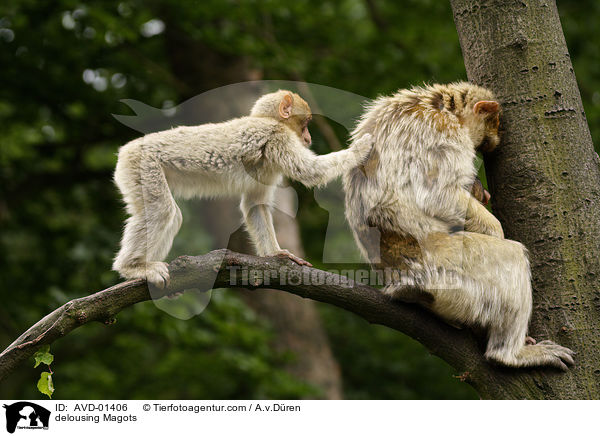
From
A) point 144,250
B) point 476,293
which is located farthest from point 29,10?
point 476,293

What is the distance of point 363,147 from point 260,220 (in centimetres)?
75

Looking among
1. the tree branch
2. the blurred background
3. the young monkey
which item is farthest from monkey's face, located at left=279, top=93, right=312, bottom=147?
the blurred background

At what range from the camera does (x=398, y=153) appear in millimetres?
3336

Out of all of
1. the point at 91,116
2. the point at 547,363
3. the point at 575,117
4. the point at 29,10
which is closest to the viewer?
the point at 547,363

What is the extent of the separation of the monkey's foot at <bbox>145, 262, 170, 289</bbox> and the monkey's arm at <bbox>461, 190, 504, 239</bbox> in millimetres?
1565

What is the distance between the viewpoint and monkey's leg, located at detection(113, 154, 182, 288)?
125 inches

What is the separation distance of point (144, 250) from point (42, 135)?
528 cm

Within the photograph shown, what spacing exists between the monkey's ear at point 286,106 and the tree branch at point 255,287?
1.05m

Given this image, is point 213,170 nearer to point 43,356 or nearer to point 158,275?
point 158,275

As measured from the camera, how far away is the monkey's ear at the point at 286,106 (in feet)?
11.5

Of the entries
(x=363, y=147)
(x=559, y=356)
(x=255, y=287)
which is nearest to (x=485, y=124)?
(x=363, y=147)

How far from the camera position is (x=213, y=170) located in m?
3.31
